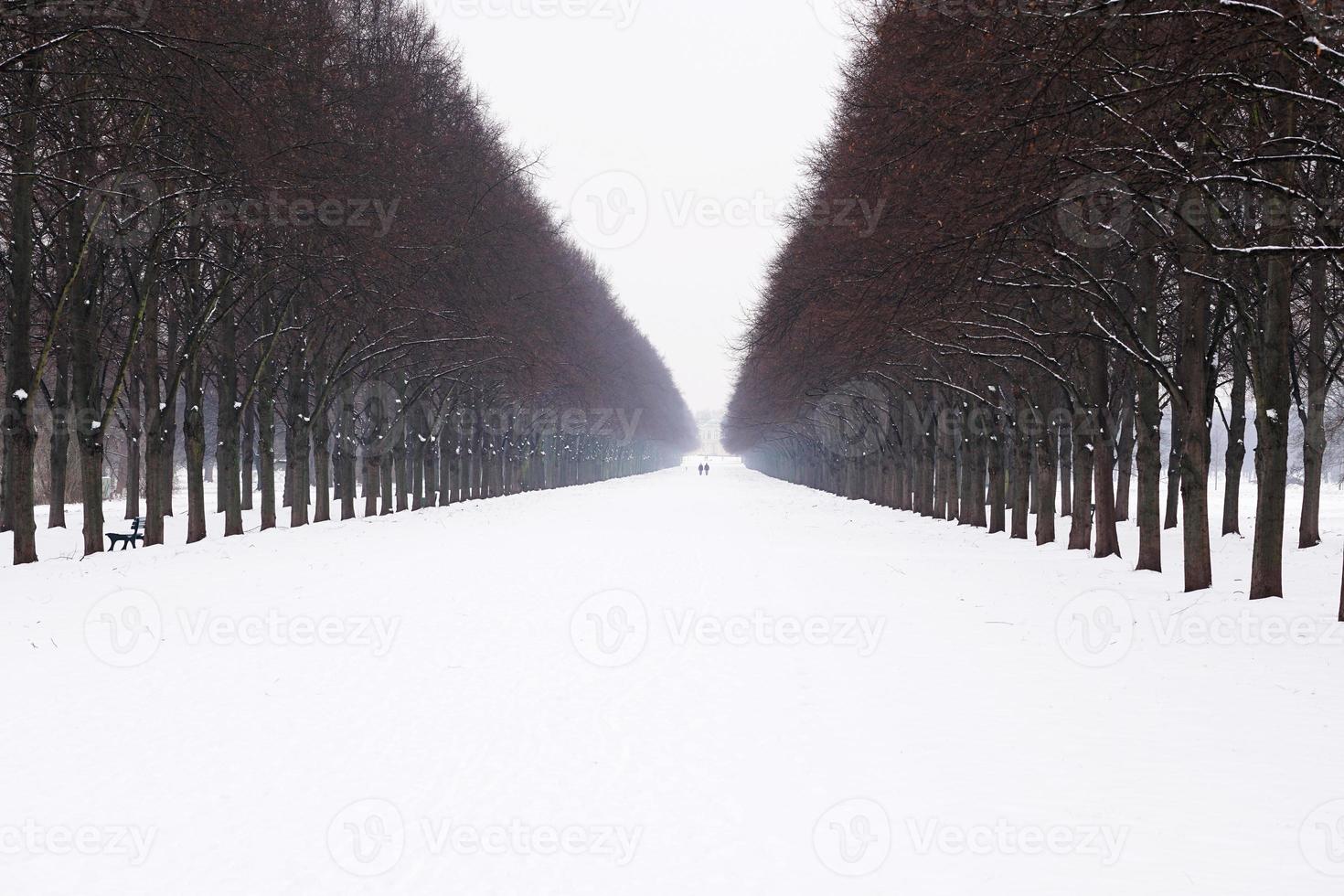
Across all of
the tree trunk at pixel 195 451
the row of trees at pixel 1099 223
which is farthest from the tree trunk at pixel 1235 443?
the tree trunk at pixel 195 451

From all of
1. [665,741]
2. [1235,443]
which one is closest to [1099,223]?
[665,741]

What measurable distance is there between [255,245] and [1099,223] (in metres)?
18.4

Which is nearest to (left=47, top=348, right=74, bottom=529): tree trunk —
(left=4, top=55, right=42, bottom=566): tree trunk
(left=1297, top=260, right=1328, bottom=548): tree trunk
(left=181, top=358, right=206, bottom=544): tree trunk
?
(left=181, top=358, right=206, bottom=544): tree trunk

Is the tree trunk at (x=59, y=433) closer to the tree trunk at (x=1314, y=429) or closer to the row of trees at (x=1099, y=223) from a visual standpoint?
the row of trees at (x=1099, y=223)

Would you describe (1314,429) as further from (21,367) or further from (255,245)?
(21,367)

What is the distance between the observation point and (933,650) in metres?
10.6

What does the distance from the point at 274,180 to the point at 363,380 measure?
54.6 ft

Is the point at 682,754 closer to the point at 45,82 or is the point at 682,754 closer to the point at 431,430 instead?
the point at 45,82

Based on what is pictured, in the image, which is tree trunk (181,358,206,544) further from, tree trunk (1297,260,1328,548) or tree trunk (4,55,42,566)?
tree trunk (1297,260,1328,548)

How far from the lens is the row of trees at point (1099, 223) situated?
1071cm

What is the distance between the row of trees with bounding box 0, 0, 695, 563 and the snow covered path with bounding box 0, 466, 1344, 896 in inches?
274

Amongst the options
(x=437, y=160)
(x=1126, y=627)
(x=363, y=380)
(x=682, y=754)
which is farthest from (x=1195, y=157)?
(x=363, y=380)

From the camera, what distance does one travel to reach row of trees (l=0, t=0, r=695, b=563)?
16359 millimetres

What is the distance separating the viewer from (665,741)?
717 centimetres
